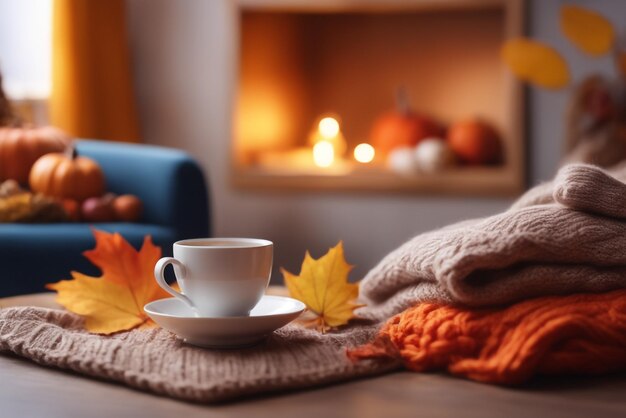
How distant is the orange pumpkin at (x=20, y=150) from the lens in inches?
97.3

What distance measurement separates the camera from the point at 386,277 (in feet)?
2.65

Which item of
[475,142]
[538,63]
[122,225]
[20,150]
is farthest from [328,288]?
[475,142]

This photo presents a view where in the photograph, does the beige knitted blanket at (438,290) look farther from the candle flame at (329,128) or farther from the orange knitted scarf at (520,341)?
the candle flame at (329,128)

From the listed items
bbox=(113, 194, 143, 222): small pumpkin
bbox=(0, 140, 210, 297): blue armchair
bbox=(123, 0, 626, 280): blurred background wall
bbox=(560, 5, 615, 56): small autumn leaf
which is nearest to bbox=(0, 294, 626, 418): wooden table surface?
bbox=(0, 140, 210, 297): blue armchair

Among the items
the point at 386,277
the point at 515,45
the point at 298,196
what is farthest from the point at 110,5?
the point at 386,277

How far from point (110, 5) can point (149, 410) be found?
2854 millimetres

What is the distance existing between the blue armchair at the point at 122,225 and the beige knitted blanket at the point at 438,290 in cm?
122

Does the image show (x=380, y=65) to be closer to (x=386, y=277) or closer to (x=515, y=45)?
(x=515, y=45)

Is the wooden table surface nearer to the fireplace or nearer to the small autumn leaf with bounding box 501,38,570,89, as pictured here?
the small autumn leaf with bounding box 501,38,570,89

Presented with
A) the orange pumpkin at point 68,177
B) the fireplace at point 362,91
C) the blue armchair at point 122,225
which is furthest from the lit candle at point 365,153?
the orange pumpkin at point 68,177

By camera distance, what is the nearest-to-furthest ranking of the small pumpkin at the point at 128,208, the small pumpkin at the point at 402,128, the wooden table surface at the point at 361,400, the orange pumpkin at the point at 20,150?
the wooden table surface at the point at 361,400 < the small pumpkin at the point at 128,208 < the orange pumpkin at the point at 20,150 < the small pumpkin at the point at 402,128

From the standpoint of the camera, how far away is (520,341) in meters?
0.62

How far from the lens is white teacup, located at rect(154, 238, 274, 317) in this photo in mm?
703

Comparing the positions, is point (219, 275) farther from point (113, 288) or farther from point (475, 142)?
point (475, 142)
